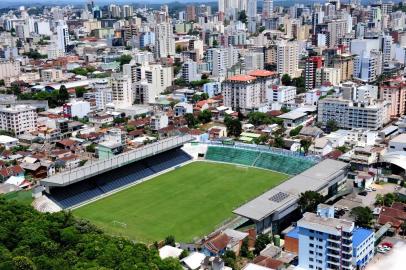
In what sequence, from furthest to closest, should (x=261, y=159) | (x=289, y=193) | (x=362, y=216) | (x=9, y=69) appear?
(x=9, y=69), (x=261, y=159), (x=289, y=193), (x=362, y=216)

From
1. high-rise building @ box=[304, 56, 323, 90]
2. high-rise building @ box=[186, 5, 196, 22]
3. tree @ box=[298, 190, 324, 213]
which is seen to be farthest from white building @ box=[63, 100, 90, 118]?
high-rise building @ box=[186, 5, 196, 22]

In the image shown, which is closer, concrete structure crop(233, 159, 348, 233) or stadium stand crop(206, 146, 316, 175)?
concrete structure crop(233, 159, 348, 233)

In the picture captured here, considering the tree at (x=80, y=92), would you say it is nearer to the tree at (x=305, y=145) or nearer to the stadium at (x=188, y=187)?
the stadium at (x=188, y=187)

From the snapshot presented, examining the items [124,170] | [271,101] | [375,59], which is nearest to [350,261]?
[124,170]

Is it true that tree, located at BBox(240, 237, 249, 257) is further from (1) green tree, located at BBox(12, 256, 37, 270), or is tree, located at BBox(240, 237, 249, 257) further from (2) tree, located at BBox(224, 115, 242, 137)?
(2) tree, located at BBox(224, 115, 242, 137)

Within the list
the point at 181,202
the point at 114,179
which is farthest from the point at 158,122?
the point at 181,202

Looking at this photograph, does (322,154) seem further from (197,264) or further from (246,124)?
(197,264)

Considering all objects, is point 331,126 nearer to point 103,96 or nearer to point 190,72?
point 103,96
